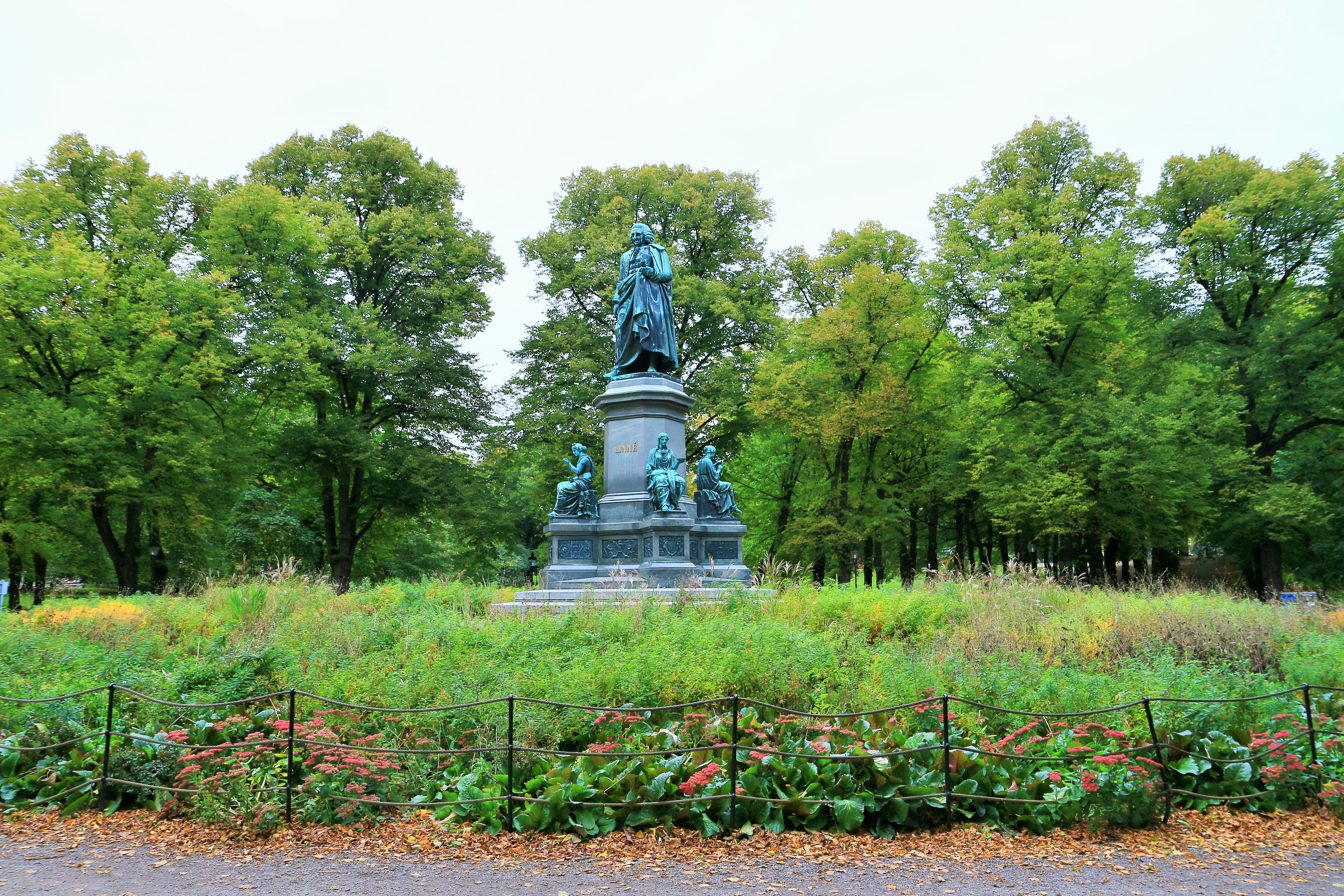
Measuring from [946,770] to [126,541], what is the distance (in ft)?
77.1

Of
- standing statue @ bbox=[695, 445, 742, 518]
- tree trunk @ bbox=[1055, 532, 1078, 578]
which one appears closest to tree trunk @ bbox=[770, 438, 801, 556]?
tree trunk @ bbox=[1055, 532, 1078, 578]

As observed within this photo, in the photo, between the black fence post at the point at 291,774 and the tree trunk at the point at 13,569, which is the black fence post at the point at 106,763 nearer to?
the black fence post at the point at 291,774

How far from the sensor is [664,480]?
543 inches

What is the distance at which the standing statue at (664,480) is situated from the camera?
45.1 feet

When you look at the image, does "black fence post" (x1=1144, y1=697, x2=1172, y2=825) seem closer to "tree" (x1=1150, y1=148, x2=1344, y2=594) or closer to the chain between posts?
the chain between posts

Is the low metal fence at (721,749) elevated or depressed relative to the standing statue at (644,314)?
depressed

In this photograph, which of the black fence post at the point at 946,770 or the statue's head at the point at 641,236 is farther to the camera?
the statue's head at the point at 641,236

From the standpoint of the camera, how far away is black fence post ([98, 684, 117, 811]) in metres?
6.05

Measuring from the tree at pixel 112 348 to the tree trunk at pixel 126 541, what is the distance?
50mm

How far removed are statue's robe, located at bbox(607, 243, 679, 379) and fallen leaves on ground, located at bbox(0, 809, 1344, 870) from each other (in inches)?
435

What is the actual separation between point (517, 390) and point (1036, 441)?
16.7 metres

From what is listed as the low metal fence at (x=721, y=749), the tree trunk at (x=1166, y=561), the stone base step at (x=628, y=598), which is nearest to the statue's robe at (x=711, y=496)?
the stone base step at (x=628, y=598)

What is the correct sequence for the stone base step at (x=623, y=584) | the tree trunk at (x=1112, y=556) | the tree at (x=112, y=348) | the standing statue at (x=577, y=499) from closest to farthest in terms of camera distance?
the stone base step at (x=623, y=584), the standing statue at (x=577, y=499), the tree at (x=112, y=348), the tree trunk at (x=1112, y=556)

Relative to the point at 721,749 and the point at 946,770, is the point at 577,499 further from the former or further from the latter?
the point at 946,770
